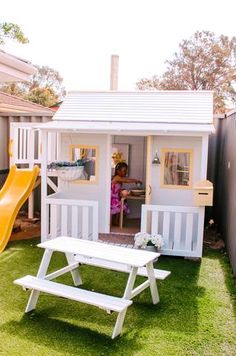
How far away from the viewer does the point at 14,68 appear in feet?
11.5

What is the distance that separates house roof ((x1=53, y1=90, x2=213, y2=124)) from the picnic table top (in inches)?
105

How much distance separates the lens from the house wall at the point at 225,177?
592cm

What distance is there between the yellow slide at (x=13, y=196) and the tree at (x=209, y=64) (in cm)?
2153

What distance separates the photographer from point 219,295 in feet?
15.3

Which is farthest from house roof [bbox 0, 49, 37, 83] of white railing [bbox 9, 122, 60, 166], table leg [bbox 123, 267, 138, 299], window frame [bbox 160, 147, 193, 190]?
white railing [bbox 9, 122, 60, 166]

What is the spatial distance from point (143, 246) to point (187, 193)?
1.31m

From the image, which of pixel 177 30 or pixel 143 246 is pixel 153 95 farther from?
pixel 177 30

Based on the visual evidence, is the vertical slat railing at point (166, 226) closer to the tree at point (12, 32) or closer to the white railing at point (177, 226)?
the white railing at point (177, 226)

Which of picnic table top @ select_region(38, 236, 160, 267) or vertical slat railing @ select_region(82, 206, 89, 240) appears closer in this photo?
picnic table top @ select_region(38, 236, 160, 267)

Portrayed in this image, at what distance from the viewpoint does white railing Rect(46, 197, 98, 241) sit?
6215mm

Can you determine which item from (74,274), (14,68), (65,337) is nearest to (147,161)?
(74,274)

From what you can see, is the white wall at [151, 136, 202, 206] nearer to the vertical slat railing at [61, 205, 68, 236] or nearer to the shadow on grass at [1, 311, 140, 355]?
the vertical slat railing at [61, 205, 68, 236]

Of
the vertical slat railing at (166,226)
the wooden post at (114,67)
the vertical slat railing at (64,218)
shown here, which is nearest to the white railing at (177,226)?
the vertical slat railing at (166,226)

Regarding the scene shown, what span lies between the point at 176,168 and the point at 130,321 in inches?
126
